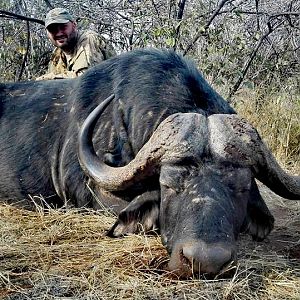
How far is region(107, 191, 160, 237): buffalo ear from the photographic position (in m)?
3.71

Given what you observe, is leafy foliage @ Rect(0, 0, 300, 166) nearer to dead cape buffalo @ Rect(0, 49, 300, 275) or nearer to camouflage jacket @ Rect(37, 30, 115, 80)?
camouflage jacket @ Rect(37, 30, 115, 80)

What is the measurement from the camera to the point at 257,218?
12.7ft

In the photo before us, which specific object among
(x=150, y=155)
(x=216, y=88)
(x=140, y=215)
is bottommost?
(x=140, y=215)

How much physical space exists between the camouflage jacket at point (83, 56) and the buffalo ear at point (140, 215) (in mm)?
3246

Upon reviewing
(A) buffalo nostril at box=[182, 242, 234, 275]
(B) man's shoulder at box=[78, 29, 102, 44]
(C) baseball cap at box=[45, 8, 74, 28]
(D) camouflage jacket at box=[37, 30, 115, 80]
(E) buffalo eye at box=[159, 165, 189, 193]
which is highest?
(C) baseball cap at box=[45, 8, 74, 28]

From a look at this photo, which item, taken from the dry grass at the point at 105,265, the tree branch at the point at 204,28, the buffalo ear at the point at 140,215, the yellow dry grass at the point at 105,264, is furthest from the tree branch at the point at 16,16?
the buffalo ear at the point at 140,215

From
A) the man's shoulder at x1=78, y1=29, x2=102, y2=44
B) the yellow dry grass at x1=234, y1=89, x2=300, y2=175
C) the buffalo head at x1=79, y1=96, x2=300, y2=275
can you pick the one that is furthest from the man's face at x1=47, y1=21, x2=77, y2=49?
the buffalo head at x1=79, y1=96, x2=300, y2=275

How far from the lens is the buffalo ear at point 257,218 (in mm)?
3789

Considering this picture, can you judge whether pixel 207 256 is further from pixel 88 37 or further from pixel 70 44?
pixel 70 44

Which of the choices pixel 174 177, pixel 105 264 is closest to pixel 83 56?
pixel 174 177

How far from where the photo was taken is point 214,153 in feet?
11.0

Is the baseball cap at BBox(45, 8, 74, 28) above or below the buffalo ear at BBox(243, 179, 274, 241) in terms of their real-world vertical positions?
above

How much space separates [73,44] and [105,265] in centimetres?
426

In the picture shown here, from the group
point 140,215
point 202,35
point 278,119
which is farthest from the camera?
point 202,35
